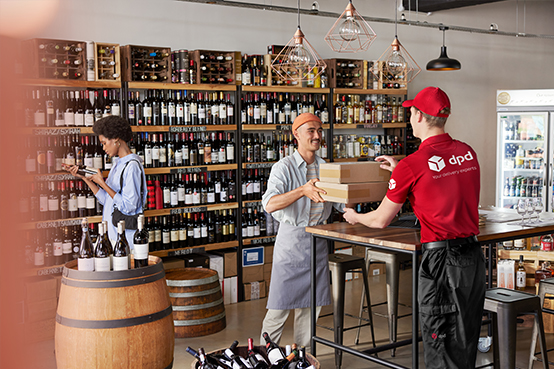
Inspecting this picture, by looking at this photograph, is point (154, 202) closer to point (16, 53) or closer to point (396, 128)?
point (396, 128)

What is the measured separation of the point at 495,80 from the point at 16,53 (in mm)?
9994

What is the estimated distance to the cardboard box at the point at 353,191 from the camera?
126 inches

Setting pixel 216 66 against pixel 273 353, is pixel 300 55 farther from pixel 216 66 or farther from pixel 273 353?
pixel 216 66

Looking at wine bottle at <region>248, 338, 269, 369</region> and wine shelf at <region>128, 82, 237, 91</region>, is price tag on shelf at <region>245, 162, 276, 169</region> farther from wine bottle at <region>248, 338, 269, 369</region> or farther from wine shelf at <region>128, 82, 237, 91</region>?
wine bottle at <region>248, 338, 269, 369</region>

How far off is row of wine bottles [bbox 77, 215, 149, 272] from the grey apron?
108 centimetres

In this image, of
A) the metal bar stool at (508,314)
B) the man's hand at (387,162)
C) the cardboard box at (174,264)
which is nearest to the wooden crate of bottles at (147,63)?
the cardboard box at (174,264)

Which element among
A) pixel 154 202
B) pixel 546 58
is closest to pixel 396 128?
pixel 154 202

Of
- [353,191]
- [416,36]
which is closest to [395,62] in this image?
[353,191]

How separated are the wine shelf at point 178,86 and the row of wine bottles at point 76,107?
242 millimetres

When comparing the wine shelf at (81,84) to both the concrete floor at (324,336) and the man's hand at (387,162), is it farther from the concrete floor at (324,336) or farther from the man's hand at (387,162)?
the man's hand at (387,162)

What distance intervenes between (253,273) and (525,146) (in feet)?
17.0

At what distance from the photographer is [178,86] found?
5.54 metres

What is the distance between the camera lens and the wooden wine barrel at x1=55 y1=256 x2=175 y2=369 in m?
2.72

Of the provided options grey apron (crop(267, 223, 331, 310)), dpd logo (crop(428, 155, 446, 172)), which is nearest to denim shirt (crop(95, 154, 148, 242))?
grey apron (crop(267, 223, 331, 310))
